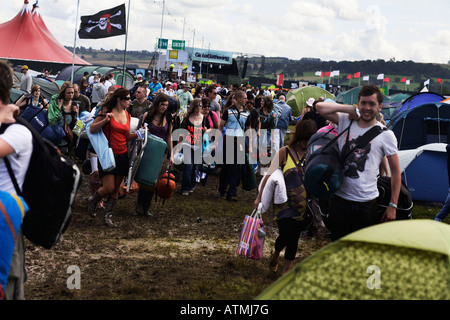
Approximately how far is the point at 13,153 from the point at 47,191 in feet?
1.21

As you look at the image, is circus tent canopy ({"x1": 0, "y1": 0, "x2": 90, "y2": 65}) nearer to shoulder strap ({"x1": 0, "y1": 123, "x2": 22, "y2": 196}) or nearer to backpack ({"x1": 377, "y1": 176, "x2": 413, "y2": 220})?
backpack ({"x1": 377, "y1": 176, "x2": 413, "y2": 220})

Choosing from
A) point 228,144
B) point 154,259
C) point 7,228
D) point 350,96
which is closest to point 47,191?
point 7,228

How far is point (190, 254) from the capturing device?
23.2 feet

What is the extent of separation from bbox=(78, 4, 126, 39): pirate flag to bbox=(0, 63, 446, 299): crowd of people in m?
4.74

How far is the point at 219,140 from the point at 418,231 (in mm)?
7426

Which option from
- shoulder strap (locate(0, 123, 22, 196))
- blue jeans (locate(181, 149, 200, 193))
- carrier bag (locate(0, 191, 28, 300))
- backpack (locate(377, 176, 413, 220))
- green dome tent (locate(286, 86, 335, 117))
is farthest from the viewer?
green dome tent (locate(286, 86, 335, 117))

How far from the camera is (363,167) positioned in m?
4.76

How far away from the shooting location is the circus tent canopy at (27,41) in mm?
39719

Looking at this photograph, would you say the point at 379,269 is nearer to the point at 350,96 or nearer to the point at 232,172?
the point at 232,172

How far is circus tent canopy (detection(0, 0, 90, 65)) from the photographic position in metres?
39.7

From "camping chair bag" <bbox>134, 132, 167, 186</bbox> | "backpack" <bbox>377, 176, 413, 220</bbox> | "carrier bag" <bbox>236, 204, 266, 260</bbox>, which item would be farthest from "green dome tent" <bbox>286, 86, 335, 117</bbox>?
"backpack" <bbox>377, 176, 413, 220</bbox>

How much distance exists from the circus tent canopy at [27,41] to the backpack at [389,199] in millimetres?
37811
